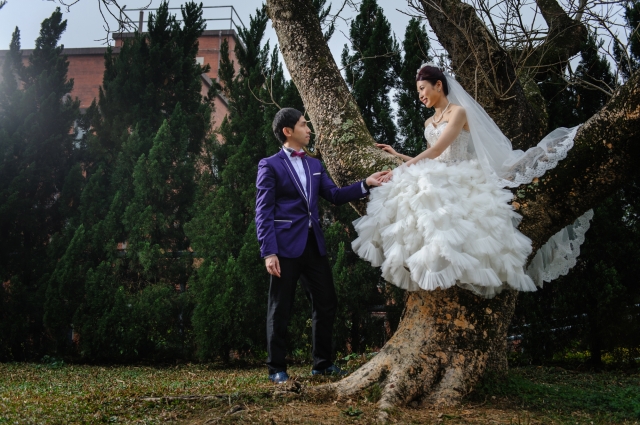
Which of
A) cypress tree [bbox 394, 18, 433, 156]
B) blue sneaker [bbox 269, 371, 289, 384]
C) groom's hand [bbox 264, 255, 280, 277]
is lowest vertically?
blue sneaker [bbox 269, 371, 289, 384]

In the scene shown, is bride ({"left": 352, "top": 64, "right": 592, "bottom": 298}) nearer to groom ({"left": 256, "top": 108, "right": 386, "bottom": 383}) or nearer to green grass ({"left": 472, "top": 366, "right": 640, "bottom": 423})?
groom ({"left": 256, "top": 108, "right": 386, "bottom": 383})

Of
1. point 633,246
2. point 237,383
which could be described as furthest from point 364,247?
point 633,246

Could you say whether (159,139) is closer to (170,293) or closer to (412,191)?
(170,293)

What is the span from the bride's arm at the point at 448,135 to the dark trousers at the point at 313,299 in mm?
1126

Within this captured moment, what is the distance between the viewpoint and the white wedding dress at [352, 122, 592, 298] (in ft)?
11.1

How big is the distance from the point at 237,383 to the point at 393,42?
5.02m

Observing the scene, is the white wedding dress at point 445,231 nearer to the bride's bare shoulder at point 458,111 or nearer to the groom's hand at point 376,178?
the groom's hand at point 376,178

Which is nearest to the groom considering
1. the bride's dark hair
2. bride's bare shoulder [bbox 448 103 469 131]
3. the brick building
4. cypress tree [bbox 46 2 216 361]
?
bride's bare shoulder [bbox 448 103 469 131]

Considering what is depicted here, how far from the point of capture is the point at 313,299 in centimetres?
455

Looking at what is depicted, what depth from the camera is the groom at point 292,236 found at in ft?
14.2

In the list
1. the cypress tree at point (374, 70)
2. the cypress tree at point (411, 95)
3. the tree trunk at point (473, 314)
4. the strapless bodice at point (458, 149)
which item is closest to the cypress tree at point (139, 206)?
the cypress tree at point (374, 70)

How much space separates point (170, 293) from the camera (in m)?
7.54

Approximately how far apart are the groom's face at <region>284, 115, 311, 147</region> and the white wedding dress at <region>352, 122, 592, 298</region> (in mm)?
955

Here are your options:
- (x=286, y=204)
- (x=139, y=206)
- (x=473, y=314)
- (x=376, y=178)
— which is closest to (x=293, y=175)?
(x=286, y=204)
